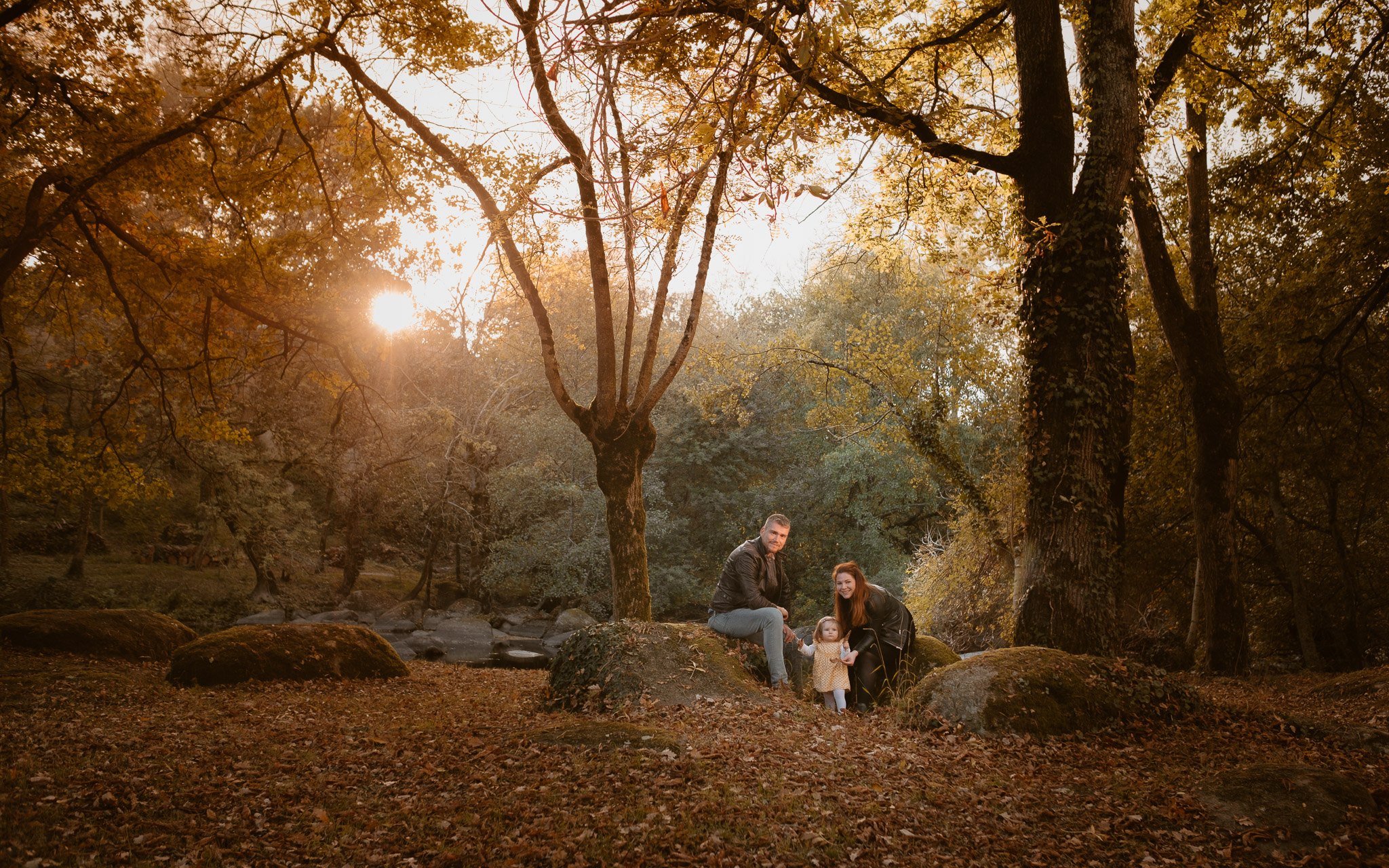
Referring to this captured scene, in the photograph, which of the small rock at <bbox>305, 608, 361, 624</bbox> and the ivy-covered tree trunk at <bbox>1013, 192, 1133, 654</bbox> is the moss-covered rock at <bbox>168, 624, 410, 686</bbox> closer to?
the ivy-covered tree trunk at <bbox>1013, 192, 1133, 654</bbox>

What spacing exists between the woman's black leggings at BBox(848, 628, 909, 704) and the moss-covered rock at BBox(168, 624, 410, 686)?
6.04 meters

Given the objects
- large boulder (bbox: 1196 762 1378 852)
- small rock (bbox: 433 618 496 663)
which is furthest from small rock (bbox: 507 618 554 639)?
large boulder (bbox: 1196 762 1378 852)

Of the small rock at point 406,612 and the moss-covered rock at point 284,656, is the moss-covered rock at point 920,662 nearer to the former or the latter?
the moss-covered rock at point 284,656

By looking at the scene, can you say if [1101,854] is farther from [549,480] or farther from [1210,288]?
[549,480]

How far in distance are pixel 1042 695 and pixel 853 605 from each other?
196cm

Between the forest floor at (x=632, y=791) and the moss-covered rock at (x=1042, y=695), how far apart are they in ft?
0.63

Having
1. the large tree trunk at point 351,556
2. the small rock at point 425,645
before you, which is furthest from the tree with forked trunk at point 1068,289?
the large tree trunk at point 351,556

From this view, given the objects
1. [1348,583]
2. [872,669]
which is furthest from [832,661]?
[1348,583]

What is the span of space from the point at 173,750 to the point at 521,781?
2552 mm

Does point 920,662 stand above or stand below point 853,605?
below

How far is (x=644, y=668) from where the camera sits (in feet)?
23.3

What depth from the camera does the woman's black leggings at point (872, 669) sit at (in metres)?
7.60

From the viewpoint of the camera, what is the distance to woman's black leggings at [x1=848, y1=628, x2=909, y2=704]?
7.60m

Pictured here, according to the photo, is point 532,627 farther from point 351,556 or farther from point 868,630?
point 868,630
